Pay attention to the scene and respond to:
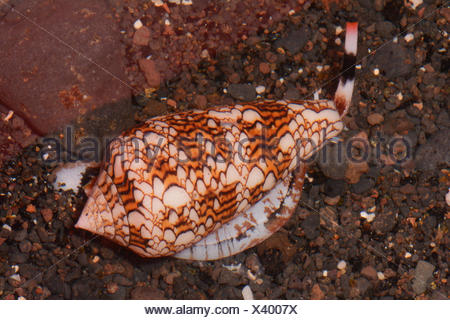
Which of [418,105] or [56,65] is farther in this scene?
[418,105]

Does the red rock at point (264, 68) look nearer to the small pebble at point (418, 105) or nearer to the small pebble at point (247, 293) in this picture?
the small pebble at point (418, 105)

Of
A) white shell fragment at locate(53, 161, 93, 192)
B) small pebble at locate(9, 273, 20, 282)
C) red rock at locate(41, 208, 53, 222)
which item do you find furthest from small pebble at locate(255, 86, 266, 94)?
small pebble at locate(9, 273, 20, 282)

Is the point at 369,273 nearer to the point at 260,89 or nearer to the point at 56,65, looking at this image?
the point at 260,89

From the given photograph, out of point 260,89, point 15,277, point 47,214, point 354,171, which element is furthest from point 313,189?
point 15,277

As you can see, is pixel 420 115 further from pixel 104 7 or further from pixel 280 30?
pixel 104 7

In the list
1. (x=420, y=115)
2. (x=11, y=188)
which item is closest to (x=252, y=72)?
(x=420, y=115)

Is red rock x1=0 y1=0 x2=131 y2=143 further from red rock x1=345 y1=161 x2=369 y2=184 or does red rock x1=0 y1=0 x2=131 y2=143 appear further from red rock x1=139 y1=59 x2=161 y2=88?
red rock x1=345 y1=161 x2=369 y2=184
